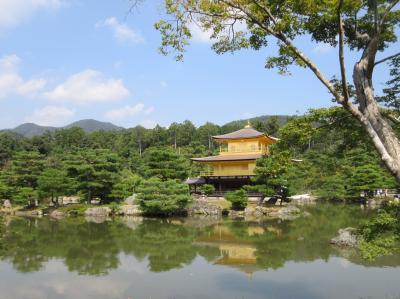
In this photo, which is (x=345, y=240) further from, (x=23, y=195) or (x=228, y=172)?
(x=23, y=195)

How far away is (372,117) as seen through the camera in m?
4.51

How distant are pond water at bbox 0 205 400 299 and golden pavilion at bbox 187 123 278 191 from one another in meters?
9.75

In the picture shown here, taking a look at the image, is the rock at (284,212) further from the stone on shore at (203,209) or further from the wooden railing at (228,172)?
the wooden railing at (228,172)

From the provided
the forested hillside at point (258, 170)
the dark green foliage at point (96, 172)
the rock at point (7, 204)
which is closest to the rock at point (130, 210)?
the forested hillside at point (258, 170)

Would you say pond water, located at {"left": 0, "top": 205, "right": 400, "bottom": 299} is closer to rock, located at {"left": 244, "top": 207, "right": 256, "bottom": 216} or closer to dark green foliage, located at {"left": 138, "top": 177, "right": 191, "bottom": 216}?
dark green foliage, located at {"left": 138, "top": 177, "right": 191, "bottom": 216}

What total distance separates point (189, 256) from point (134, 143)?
50199 millimetres

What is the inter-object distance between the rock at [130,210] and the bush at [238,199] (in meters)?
5.26

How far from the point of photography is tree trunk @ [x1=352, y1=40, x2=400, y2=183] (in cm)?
422

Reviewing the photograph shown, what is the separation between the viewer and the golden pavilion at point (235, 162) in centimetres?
2745

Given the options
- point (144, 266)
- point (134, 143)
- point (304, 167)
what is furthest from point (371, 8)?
point (134, 143)

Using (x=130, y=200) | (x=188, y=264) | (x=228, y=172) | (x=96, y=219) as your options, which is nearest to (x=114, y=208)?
(x=96, y=219)

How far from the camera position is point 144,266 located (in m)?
10.7

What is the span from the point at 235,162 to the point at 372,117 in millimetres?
23345

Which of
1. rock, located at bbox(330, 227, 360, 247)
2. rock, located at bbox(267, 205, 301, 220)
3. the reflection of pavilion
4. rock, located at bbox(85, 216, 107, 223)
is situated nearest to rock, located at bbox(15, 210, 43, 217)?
rock, located at bbox(85, 216, 107, 223)
